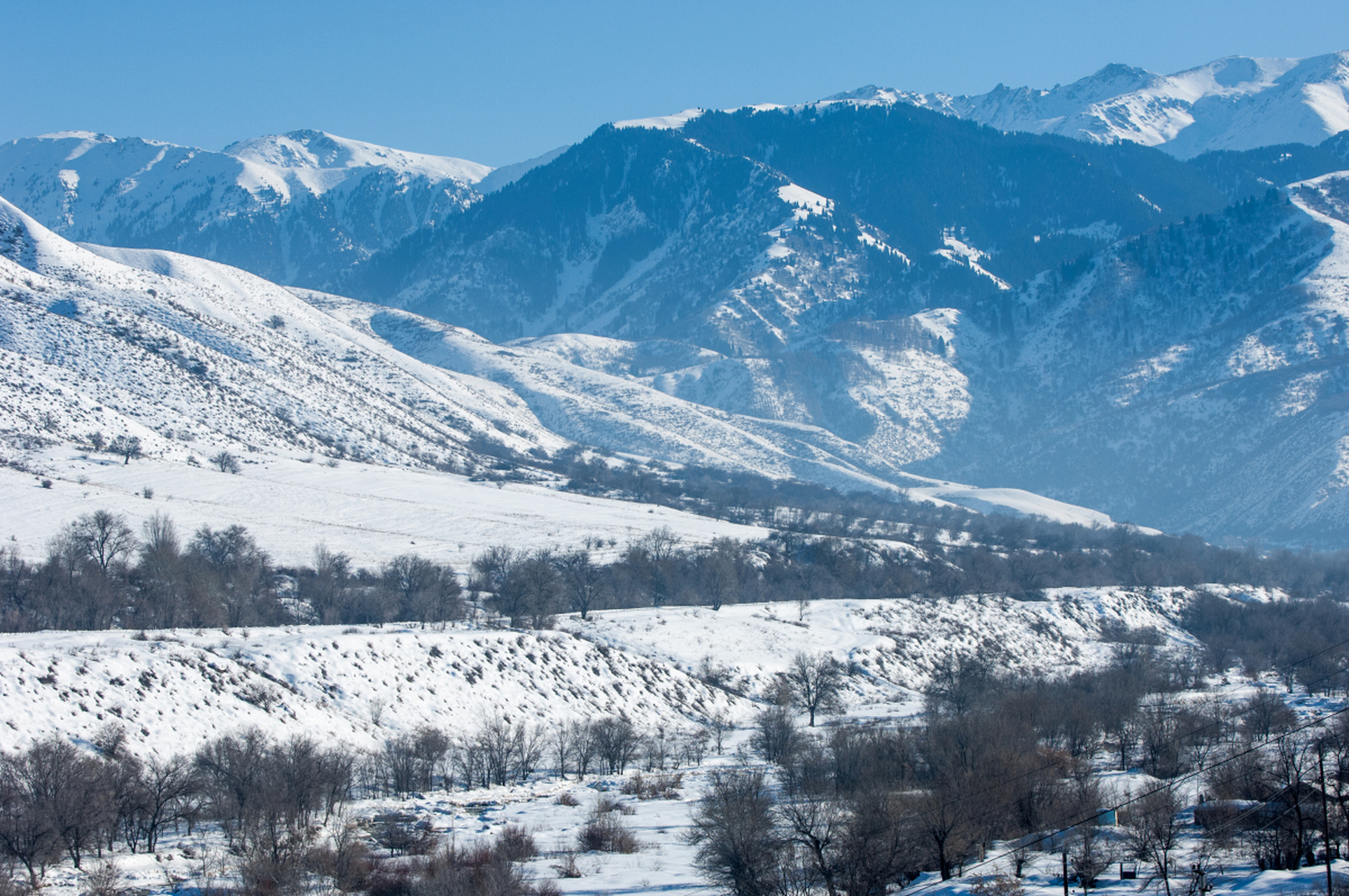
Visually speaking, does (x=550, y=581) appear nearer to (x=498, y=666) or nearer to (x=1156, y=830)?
(x=498, y=666)

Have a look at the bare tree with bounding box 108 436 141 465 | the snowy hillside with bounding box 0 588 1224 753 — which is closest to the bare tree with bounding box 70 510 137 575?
the bare tree with bounding box 108 436 141 465

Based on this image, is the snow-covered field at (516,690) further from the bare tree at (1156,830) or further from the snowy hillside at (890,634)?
the bare tree at (1156,830)

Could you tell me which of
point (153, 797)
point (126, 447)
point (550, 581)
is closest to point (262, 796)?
point (153, 797)

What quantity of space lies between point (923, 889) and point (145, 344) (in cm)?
18059

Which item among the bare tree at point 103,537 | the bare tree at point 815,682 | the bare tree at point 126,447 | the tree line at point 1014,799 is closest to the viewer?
the tree line at point 1014,799

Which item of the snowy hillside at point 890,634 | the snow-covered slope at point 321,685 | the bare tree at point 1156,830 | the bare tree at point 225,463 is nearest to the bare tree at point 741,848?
the bare tree at point 1156,830

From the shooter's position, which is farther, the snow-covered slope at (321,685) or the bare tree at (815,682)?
the bare tree at (815,682)

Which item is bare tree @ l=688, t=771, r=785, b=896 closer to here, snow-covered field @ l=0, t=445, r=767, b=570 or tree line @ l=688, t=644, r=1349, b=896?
tree line @ l=688, t=644, r=1349, b=896

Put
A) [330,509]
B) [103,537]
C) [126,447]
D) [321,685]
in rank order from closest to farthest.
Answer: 1. [321,685]
2. [103,537]
3. [330,509]
4. [126,447]

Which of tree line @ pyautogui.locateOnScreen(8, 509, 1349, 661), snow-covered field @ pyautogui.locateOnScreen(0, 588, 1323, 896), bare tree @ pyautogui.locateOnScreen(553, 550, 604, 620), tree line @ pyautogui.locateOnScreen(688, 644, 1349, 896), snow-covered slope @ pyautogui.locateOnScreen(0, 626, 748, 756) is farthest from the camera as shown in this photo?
bare tree @ pyautogui.locateOnScreen(553, 550, 604, 620)

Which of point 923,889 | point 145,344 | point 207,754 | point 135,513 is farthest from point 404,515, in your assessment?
point 923,889

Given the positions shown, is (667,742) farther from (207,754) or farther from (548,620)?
(207,754)

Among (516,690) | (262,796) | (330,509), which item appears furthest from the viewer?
(330,509)

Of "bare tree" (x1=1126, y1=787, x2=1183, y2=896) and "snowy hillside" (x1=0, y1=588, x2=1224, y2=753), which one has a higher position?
"snowy hillside" (x1=0, y1=588, x2=1224, y2=753)
